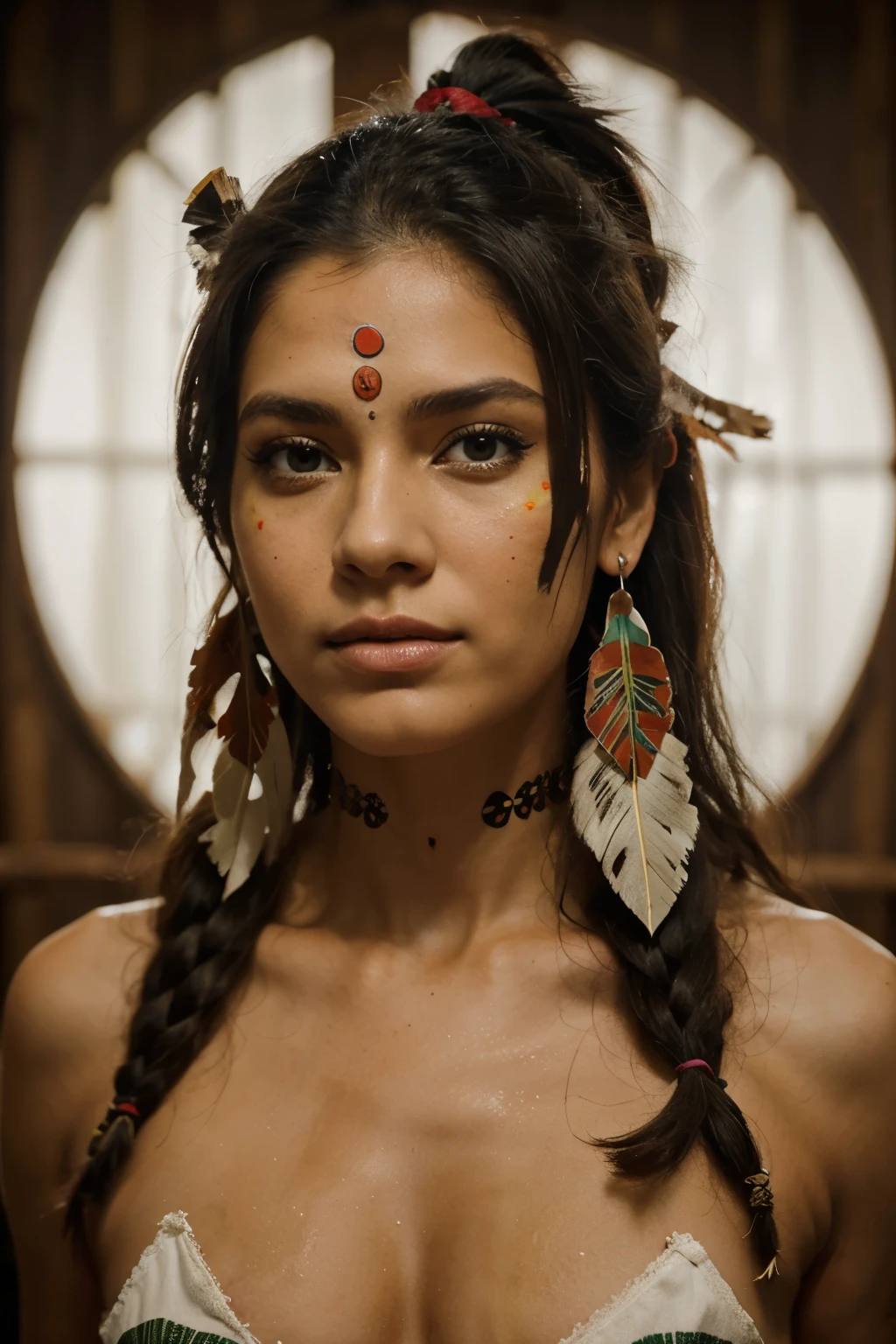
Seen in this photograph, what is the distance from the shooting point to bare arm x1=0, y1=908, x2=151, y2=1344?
4.43 feet

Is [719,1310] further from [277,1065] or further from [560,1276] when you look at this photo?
[277,1065]

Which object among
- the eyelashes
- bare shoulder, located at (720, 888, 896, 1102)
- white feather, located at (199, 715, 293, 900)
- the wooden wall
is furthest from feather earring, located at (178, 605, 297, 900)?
the wooden wall

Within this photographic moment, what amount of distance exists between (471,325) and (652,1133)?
68 centimetres

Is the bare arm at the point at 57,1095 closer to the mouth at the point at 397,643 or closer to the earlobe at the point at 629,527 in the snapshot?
the mouth at the point at 397,643

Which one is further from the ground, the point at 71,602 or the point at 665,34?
the point at 665,34

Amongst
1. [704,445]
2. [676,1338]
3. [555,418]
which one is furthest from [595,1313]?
[704,445]

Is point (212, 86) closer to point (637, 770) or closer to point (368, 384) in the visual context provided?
point (368, 384)

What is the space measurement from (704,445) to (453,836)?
1481 mm

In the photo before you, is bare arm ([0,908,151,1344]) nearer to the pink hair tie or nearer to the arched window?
the pink hair tie

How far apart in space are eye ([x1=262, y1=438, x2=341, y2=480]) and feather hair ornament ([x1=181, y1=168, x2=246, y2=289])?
23 centimetres

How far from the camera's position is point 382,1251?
112cm

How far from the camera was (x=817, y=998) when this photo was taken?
1228 millimetres

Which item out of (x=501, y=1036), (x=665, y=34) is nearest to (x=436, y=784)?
(x=501, y=1036)

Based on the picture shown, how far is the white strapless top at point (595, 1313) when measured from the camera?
106 centimetres
